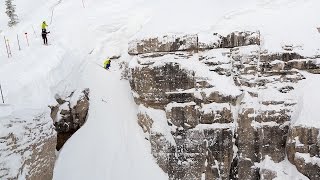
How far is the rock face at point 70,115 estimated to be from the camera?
25.2 metres

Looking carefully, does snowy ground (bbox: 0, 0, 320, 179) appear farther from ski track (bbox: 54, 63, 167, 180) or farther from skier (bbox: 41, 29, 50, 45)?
skier (bbox: 41, 29, 50, 45)

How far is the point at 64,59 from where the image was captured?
26312 millimetres

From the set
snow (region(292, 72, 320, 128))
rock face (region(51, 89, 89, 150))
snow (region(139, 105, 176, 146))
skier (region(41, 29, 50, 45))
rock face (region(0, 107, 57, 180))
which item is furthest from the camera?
skier (region(41, 29, 50, 45))

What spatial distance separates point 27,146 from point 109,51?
10757 millimetres

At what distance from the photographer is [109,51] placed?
2895 cm

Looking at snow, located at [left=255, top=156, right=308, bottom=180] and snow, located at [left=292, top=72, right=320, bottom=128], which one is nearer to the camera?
snow, located at [left=292, top=72, right=320, bottom=128]

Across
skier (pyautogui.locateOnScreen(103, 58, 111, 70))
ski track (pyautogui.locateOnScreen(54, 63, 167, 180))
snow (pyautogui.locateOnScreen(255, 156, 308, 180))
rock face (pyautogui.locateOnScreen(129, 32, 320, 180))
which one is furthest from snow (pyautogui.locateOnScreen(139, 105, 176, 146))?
snow (pyautogui.locateOnScreen(255, 156, 308, 180))

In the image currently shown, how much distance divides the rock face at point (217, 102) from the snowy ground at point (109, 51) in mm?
972

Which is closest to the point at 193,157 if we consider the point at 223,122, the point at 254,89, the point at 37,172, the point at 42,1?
the point at 223,122

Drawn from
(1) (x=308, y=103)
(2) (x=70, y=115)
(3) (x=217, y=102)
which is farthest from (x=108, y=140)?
(1) (x=308, y=103)

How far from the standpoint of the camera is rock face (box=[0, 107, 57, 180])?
61.9 feet

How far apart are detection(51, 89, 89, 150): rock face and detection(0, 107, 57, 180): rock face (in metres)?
2.82

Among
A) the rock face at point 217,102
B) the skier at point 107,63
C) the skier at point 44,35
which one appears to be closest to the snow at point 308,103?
the rock face at point 217,102

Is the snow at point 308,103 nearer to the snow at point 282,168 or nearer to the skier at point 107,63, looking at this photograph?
the snow at point 282,168
